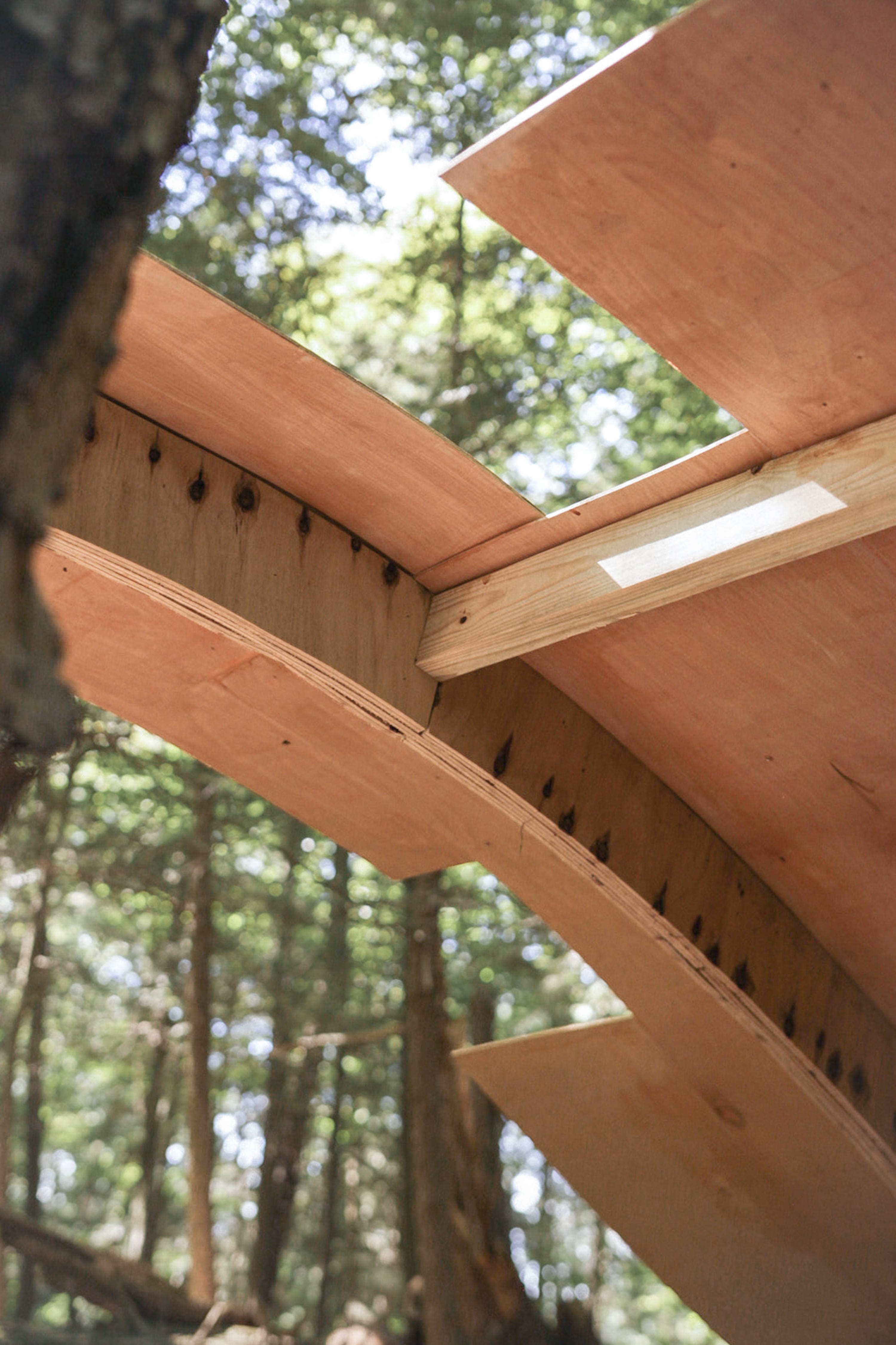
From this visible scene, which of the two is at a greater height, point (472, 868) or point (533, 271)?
point (533, 271)

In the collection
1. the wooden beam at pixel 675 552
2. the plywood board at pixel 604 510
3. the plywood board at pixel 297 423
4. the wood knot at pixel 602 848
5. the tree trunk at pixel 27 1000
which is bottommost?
the wood knot at pixel 602 848

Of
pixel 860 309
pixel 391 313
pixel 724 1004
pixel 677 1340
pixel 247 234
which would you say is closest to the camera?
pixel 860 309

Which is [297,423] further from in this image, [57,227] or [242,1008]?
[242,1008]

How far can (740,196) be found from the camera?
2072mm

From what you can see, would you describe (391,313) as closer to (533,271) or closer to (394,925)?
(533,271)

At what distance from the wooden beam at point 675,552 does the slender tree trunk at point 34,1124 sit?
10.4 meters

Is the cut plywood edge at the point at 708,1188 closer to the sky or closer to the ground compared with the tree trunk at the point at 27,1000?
closer to the ground

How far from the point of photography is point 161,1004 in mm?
13445

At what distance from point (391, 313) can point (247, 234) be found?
65.9 inches

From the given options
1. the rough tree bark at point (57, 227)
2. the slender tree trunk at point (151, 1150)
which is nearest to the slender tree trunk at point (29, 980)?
the slender tree trunk at point (151, 1150)

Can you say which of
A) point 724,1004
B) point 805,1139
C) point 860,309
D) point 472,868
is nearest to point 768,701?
point 724,1004

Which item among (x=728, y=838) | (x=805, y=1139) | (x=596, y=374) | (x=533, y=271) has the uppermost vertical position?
(x=533, y=271)

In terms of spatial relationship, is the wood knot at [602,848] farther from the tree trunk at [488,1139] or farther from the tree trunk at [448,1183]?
the tree trunk at [448,1183]

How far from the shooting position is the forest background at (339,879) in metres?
8.42
